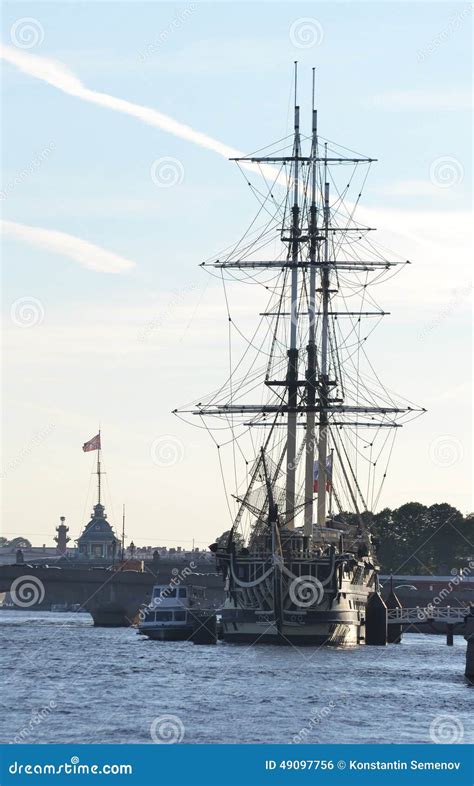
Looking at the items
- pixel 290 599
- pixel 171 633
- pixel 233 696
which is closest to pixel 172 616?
pixel 171 633

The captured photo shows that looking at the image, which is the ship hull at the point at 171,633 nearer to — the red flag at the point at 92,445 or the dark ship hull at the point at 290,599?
the dark ship hull at the point at 290,599

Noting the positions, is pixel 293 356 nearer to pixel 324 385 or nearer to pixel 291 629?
pixel 324 385

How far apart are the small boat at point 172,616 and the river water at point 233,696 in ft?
33.6

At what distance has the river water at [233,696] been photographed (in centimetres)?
5628

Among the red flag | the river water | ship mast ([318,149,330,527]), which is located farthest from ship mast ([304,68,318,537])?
the red flag

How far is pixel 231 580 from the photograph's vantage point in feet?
373

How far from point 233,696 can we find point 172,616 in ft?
175

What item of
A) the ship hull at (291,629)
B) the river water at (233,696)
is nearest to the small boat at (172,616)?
the ship hull at (291,629)

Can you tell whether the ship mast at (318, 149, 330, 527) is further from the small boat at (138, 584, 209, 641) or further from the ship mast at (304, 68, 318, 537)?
the small boat at (138, 584, 209, 641)

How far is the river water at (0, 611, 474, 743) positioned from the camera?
56.3 m

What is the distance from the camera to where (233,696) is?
6906cm

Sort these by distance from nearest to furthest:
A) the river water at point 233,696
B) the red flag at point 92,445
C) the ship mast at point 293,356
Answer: the river water at point 233,696
the ship mast at point 293,356
the red flag at point 92,445
